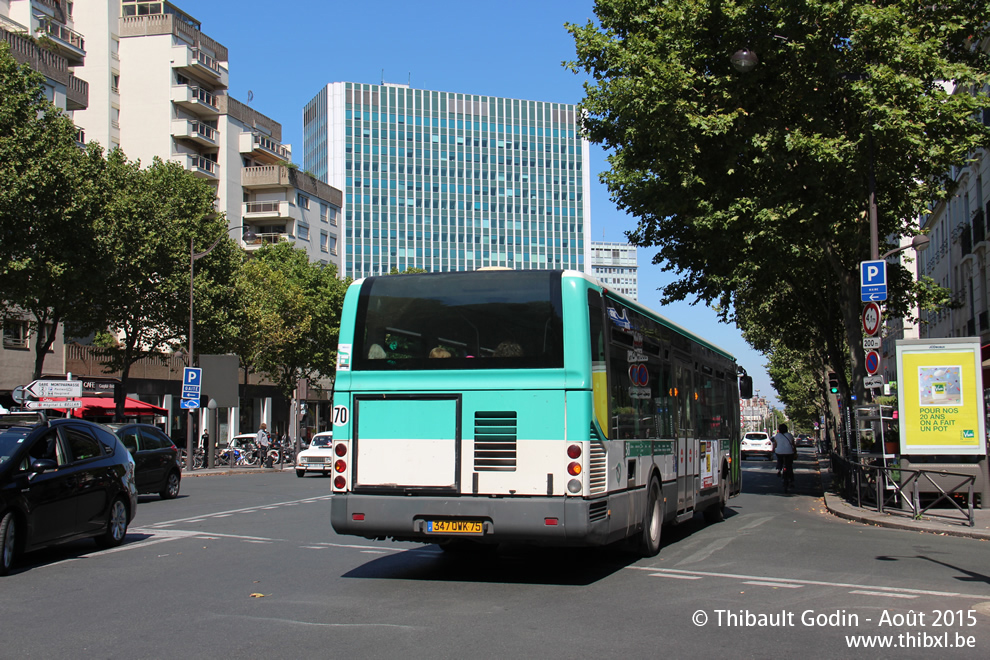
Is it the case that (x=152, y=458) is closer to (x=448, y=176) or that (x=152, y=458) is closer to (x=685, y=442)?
(x=685, y=442)

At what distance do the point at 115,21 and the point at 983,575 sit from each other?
220 ft

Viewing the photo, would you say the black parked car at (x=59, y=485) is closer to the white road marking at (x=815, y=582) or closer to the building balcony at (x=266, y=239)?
the white road marking at (x=815, y=582)

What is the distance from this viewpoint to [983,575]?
1038cm

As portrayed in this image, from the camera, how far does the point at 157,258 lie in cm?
3978

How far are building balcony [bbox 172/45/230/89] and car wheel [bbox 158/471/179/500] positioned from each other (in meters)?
49.7

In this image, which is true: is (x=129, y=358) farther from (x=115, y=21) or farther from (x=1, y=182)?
(x=115, y=21)

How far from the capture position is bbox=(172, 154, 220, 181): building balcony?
65.6m

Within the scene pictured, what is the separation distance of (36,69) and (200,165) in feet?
79.7

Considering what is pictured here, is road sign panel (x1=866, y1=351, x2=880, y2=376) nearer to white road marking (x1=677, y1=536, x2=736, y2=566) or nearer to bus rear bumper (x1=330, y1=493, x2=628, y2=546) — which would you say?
white road marking (x1=677, y1=536, x2=736, y2=566)

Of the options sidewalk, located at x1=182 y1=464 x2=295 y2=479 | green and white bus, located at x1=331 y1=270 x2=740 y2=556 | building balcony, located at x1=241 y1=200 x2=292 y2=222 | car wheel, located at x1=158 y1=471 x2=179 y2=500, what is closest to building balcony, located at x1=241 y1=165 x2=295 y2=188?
building balcony, located at x1=241 y1=200 x2=292 y2=222

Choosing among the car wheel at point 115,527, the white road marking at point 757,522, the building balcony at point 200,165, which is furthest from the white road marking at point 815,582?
the building balcony at point 200,165

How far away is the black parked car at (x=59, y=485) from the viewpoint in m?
10.5

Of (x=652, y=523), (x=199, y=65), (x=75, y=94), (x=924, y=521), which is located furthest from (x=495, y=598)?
(x=199, y=65)

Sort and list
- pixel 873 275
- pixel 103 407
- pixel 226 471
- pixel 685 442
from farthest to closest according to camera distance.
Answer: pixel 103 407, pixel 226 471, pixel 873 275, pixel 685 442
